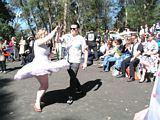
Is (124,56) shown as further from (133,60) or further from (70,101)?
(70,101)

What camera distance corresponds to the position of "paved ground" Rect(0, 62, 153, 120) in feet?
25.3

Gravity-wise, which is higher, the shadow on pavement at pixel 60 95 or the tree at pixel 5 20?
the tree at pixel 5 20

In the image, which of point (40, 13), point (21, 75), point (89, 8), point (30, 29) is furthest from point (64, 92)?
point (30, 29)

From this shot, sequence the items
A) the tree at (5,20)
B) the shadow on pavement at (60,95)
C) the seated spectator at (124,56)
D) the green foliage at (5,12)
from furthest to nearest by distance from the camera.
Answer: the green foliage at (5,12)
the tree at (5,20)
the seated spectator at (124,56)
the shadow on pavement at (60,95)

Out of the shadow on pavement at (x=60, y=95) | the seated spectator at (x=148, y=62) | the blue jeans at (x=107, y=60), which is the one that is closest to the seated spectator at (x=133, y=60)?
the seated spectator at (x=148, y=62)

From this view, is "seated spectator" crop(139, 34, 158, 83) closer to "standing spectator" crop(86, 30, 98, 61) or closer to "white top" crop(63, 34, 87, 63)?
"white top" crop(63, 34, 87, 63)

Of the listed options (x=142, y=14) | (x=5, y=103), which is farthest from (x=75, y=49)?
(x=142, y=14)

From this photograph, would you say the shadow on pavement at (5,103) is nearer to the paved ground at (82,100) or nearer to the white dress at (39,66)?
the paved ground at (82,100)

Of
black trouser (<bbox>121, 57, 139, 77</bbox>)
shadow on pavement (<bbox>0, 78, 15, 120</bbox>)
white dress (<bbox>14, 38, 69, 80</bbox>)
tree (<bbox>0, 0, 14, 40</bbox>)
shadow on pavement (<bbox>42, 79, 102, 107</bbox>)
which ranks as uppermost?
tree (<bbox>0, 0, 14, 40</bbox>)

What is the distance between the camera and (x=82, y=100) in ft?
29.3

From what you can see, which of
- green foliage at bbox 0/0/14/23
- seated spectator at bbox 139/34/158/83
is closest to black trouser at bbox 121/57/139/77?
seated spectator at bbox 139/34/158/83

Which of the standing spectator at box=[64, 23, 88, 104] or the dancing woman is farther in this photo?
the standing spectator at box=[64, 23, 88, 104]

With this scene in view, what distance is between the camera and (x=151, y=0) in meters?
44.5

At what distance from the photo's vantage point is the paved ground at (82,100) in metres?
7.70
